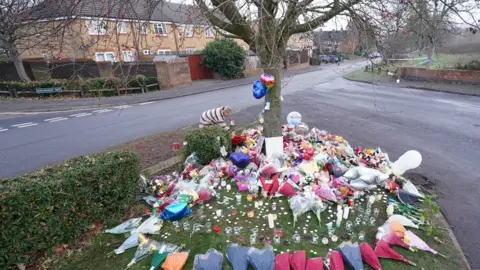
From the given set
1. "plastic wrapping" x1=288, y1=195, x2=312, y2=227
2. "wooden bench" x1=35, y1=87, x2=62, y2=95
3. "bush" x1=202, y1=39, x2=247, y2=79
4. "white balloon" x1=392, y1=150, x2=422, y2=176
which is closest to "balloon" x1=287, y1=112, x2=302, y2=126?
"white balloon" x1=392, y1=150, x2=422, y2=176

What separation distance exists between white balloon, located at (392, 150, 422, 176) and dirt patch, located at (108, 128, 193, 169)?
4548 millimetres

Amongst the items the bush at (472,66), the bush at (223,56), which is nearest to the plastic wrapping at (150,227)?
the bush at (223,56)

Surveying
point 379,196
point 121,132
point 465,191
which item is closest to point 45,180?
point 379,196

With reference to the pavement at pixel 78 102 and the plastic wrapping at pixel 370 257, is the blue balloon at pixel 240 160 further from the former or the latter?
the pavement at pixel 78 102

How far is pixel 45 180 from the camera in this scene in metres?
3.03

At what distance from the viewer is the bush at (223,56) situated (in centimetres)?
2192

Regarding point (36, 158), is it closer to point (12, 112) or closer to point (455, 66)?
point (12, 112)

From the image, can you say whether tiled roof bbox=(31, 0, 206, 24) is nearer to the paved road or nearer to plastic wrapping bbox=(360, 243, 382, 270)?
the paved road

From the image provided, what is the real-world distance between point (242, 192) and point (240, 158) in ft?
2.30

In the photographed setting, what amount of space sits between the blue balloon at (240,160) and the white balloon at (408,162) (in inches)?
107

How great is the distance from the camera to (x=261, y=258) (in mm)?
2801

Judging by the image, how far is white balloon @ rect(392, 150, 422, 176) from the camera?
176 inches

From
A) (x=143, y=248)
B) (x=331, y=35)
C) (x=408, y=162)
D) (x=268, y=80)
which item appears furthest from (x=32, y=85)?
(x=408, y=162)

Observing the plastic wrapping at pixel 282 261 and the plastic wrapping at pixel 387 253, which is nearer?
the plastic wrapping at pixel 282 261
